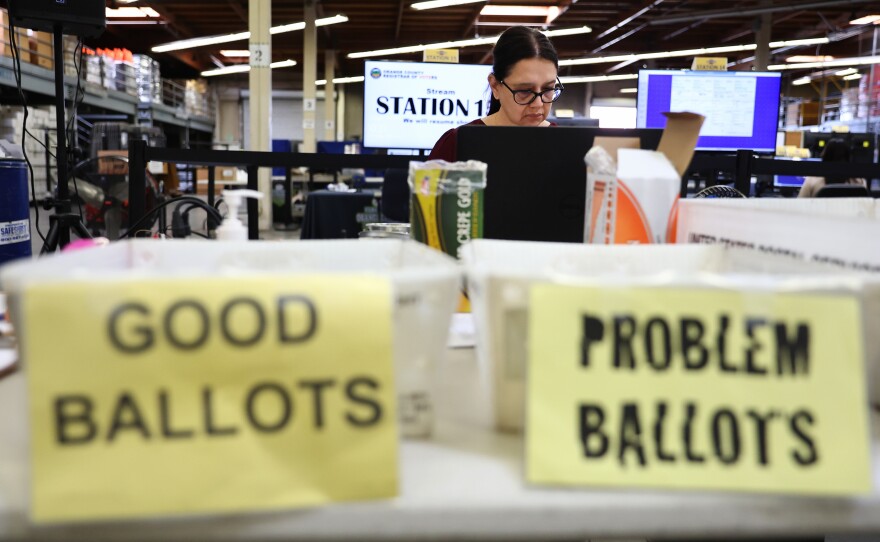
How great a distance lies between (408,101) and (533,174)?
2946mm

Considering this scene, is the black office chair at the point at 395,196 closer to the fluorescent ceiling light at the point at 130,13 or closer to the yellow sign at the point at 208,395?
the yellow sign at the point at 208,395

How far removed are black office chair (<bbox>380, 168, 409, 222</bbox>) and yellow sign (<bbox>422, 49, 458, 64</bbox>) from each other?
643mm

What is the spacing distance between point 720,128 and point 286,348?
3628 millimetres

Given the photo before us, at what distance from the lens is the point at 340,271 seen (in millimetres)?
481

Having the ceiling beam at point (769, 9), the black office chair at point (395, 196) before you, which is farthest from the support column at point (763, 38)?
the black office chair at point (395, 196)

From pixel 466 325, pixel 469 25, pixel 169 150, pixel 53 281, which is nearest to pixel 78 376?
pixel 53 281

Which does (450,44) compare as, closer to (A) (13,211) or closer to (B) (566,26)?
(B) (566,26)

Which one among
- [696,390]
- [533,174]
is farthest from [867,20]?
[696,390]

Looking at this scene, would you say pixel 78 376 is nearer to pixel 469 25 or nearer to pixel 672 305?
pixel 672 305

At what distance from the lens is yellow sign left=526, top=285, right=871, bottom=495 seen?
0.44m

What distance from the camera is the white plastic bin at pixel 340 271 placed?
0.43 metres

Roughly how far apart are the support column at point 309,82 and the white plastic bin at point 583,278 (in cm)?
849

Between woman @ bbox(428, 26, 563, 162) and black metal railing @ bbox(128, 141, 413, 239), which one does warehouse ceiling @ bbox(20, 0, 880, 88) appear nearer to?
woman @ bbox(428, 26, 563, 162)

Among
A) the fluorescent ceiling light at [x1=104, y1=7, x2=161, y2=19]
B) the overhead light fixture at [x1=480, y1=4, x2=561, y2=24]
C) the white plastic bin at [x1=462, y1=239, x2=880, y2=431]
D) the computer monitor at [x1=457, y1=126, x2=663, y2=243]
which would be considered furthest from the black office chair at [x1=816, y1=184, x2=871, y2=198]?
the fluorescent ceiling light at [x1=104, y1=7, x2=161, y2=19]
